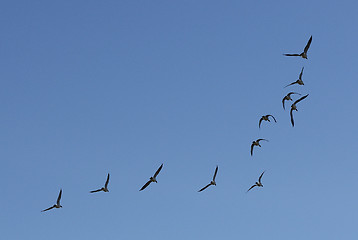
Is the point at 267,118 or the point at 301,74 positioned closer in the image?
the point at 301,74

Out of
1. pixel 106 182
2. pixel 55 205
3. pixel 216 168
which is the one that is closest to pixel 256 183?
pixel 216 168

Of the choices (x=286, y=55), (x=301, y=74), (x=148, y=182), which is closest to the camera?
(x=286, y=55)

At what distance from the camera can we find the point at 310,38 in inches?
4542

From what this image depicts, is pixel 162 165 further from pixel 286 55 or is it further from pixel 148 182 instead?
pixel 286 55

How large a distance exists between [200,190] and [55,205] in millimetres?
28615

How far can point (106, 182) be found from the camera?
445 ft

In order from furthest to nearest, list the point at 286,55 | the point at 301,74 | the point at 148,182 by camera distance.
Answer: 1. the point at 148,182
2. the point at 301,74
3. the point at 286,55

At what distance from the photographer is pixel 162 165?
128125mm

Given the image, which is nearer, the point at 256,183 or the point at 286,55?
the point at 286,55

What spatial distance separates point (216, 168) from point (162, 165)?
445 inches

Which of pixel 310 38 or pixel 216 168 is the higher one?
pixel 310 38

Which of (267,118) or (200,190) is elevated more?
(267,118)

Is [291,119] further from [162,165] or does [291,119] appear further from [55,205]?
[55,205]

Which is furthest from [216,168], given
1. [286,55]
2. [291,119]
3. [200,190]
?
[286,55]
